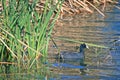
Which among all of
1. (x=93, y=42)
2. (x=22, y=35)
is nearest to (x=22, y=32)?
(x=22, y=35)

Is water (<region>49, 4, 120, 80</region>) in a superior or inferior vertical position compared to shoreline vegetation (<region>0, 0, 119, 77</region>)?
inferior

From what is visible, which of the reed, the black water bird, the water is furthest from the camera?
the black water bird

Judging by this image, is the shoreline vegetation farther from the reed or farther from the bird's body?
the bird's body

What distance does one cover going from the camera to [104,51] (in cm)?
959

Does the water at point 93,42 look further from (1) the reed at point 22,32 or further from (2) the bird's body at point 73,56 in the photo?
(1) the reed at point 22,32

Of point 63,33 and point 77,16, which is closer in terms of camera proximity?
point 63,33

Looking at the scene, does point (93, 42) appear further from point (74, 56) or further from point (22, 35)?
point (22, 35)

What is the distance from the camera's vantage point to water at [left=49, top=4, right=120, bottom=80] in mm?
8039

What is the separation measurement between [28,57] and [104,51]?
5.40 feet

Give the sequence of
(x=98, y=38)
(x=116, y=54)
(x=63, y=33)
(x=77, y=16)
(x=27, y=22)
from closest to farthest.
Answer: (x=27, y=22) → (x=116, y=54) → (x=98, y=38) → (x=63, y=33) → (x=77, y=16)

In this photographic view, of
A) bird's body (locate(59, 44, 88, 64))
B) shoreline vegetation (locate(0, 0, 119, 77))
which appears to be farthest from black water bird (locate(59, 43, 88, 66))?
shoreline vegetation (locate(0, 0, 119, 77))

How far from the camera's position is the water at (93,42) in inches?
316

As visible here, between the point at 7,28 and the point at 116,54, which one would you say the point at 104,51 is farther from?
the point at 7,28

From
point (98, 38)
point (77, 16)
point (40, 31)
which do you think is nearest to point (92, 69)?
point (40, 31)
